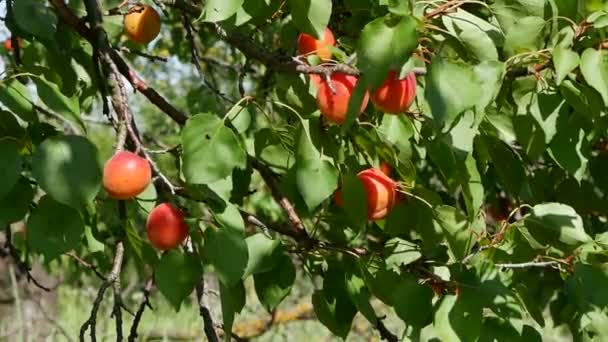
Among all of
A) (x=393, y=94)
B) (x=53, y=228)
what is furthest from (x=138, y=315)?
(x=393, y=94)

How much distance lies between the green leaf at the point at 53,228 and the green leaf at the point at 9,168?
0.07m

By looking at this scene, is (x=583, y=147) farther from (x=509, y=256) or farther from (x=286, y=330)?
(x=286, y=330)

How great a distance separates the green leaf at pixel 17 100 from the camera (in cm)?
127

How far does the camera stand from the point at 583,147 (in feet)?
4.60

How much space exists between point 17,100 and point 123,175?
0.17 metres

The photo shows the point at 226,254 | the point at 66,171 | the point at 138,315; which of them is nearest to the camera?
the point at 66,171

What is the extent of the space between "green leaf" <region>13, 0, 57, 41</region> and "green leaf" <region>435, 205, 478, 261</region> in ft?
1.97

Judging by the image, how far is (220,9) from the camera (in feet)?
4.15

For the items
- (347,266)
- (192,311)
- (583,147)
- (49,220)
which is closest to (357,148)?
(347,266)

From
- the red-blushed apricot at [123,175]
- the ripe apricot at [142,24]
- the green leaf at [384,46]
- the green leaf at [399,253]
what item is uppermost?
the green leaf at [384,46]

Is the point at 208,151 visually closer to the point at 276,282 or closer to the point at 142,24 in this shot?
the point at 276,282

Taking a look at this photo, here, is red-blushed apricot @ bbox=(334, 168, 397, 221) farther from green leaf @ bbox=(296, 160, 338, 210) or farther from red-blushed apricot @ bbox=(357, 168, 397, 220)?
green leaf @ bbox=(296, 160, 338, 210)

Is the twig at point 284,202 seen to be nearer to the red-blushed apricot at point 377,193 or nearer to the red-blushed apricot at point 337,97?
Answer: the red-blushed apricot at point 377,193

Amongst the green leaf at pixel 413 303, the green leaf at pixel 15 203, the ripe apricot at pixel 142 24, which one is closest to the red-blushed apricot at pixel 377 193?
the green leaf at pixel 413 303
